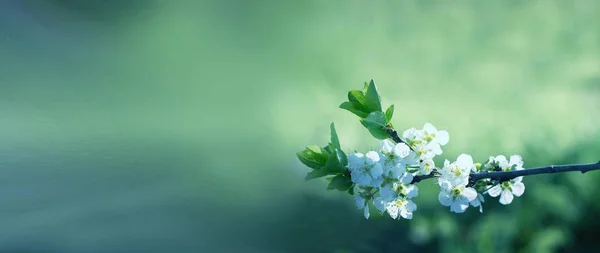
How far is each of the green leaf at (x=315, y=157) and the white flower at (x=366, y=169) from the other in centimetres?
4

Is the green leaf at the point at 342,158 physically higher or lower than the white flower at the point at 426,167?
higher

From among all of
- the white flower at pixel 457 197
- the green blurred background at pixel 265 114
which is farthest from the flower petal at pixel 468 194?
the green blurred background at pixel 265 114

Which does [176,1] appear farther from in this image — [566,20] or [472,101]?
[566,20]

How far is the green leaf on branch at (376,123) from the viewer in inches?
15.5

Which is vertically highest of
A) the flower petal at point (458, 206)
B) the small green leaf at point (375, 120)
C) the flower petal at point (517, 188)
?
the small green leaf at point (375, 120)

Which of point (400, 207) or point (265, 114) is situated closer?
point (400, 207)

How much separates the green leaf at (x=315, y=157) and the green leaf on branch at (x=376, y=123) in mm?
34

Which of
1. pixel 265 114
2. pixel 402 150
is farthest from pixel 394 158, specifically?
pixel 265 114

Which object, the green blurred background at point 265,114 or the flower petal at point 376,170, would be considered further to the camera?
the green blurred background at point 265,114

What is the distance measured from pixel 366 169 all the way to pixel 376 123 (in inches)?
1.4

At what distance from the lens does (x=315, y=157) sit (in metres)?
0.42

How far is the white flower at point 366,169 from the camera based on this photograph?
368 millimetres

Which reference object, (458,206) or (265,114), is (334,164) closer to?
(458,206)

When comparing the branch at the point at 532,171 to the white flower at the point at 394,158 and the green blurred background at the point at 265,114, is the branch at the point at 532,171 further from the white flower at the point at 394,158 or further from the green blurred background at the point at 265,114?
the green blurred background at the point at 265,114
